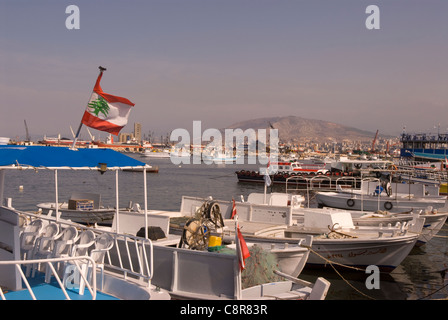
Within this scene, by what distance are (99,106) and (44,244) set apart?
11.1 ft

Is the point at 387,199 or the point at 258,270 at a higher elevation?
the point at 258,270

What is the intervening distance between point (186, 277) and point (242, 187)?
5823 centimetres

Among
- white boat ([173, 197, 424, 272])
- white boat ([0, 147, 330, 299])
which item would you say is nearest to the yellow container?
white boat ([0, 147, 330, 299])

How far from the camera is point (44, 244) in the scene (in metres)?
9.95

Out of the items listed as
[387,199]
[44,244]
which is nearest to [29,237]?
[44,244]

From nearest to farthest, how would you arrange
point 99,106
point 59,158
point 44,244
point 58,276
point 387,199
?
1. point 58,276
2. point 59,158
3. point 44,244
4. point 99,106
5. point 387,199

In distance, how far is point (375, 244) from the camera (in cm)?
1694

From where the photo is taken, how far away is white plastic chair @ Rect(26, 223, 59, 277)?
9.77m

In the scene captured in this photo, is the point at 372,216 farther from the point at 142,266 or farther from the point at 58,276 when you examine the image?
the point at 58,276

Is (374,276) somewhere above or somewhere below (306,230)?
below

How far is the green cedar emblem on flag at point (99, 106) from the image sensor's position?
35.4 feet

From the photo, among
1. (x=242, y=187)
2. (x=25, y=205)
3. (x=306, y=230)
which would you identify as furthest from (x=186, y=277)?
(x=242, y=187)

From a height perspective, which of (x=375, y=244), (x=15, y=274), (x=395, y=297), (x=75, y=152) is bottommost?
(x=395, y=297)
